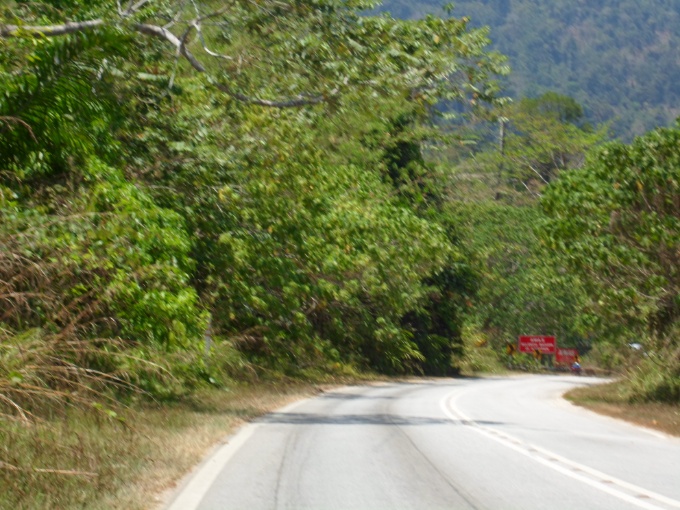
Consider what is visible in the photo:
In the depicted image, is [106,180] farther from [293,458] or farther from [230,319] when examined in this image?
[230,319]

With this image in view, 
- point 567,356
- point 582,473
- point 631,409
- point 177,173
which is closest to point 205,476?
point 582,473

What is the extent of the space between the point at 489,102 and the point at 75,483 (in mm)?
10122

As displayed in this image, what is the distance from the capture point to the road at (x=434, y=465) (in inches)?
367

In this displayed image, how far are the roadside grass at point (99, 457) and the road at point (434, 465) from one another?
383 millimetres

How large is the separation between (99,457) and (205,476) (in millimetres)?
1517

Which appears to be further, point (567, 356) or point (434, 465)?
point (567, 356)

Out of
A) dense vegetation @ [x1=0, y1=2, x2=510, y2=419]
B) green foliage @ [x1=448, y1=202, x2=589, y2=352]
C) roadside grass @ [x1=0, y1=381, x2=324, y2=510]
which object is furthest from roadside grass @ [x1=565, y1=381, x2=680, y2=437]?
green foliage @ [x1=448, y1=202, x2=589, y2=352]

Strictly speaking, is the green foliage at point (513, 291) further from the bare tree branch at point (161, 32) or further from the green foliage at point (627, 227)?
the bare tree branch at point (161, 32)

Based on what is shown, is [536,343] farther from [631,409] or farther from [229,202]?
[229,202]

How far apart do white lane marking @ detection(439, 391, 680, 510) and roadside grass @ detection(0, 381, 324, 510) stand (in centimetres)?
420

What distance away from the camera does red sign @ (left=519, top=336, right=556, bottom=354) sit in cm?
6712

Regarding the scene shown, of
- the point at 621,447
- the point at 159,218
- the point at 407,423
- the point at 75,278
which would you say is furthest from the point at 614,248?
the point at 75,278

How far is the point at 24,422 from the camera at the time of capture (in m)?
7.48

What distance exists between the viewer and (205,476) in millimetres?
10758
